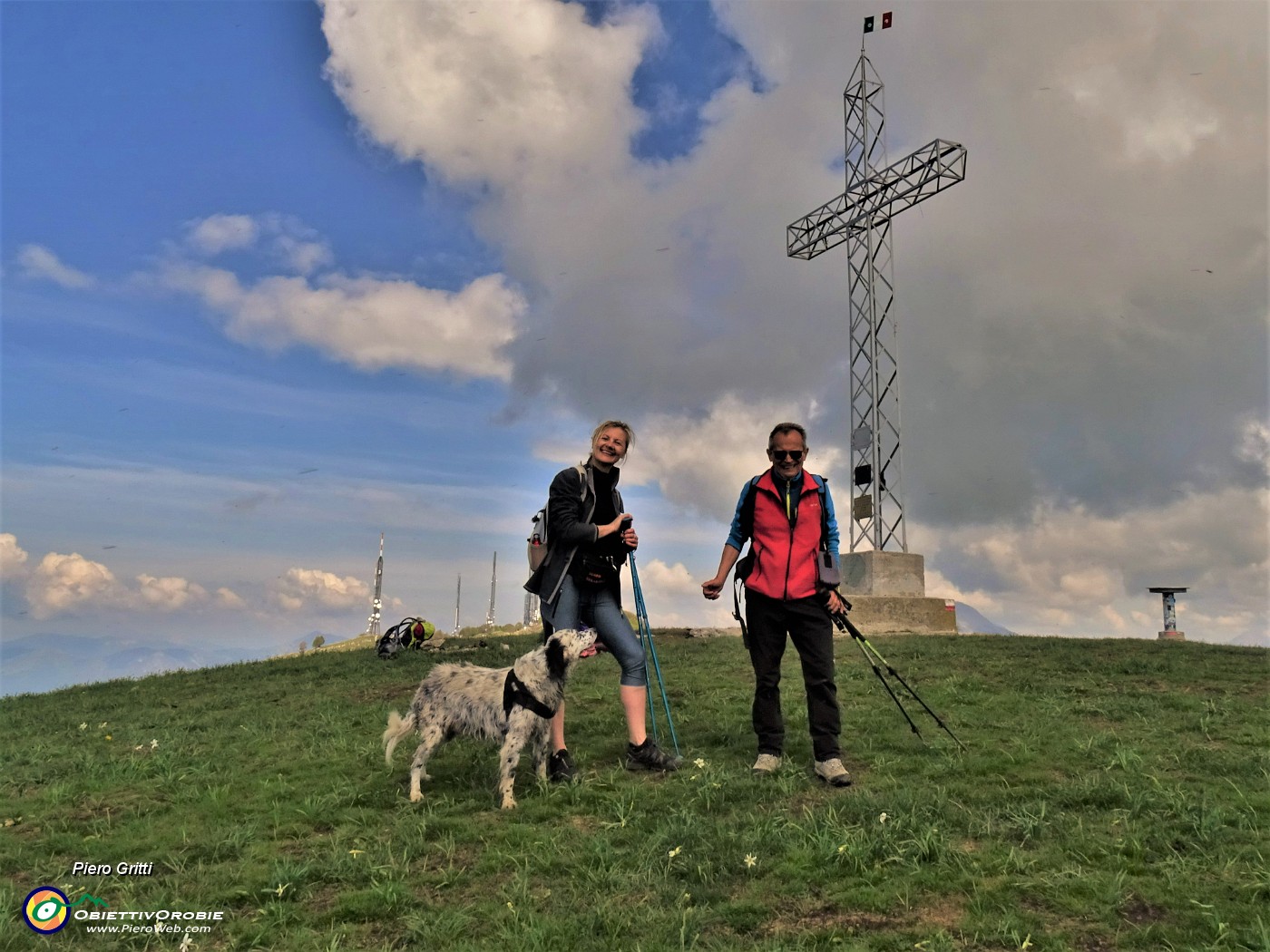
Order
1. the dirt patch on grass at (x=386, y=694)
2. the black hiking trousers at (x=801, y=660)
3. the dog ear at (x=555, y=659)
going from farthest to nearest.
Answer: the dirt patch on grass at (x=386, y=694)
the black hiking trousers at (x=801, y=660)
the dog ear at (x=555, y=659)

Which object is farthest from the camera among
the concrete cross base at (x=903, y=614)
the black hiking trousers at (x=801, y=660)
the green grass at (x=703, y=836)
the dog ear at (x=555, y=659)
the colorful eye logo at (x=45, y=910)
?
the concrete cross base at (x=903, y=614)

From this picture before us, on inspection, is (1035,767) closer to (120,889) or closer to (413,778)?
(413,778)

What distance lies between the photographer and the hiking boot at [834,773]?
6375mm

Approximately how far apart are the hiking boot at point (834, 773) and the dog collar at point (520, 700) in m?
2.35

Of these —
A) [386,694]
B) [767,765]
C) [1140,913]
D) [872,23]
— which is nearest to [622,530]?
[767,765]

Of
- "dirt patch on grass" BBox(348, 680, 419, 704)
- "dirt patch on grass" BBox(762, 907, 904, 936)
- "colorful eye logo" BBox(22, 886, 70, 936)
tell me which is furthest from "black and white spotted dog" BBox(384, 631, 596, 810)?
"dirt patch on grass" BBox(348, 680, 419, 704)

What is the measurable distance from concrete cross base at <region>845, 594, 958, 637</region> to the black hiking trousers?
1535 cm

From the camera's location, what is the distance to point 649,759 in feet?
22.8

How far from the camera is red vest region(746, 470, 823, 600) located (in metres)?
6.90

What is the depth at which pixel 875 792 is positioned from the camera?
6.13 m

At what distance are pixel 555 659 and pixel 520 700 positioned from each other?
1.46ft

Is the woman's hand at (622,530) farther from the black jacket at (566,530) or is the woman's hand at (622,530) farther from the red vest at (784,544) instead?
the red vest at (784,544)

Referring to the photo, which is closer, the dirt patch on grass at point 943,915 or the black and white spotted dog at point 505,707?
the dirt patch on grass at point 943,915

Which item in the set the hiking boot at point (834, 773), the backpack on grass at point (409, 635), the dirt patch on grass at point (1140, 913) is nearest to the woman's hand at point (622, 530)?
the hiking boot at point (834, 773)
